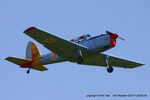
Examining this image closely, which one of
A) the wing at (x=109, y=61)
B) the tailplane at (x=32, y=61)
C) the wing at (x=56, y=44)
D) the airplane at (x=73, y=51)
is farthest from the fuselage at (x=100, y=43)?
the tailplane at (x=32, y=61)

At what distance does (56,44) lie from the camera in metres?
17.9

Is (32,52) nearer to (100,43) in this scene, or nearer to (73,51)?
(73,51)

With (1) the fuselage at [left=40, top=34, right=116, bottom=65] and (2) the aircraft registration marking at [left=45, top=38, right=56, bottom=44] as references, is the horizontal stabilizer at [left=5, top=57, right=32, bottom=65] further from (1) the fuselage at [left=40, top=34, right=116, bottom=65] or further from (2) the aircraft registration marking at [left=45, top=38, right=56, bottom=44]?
(1) the fuselage at [left=40, top=34, right=116, bottom=65]

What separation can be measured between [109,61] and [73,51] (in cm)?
396

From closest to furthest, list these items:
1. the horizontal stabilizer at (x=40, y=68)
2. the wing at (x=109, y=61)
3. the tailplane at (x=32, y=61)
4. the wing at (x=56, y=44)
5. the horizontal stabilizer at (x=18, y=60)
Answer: the wing at (x=56, y=44) < the wing at (x=109, y=61) < the horizontal stabilizer at (x=18, y=60) < the tailplane at (x=32, y=61) < the horizontal stabilizer at (x=40, y=68)

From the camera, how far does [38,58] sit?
69.5ft

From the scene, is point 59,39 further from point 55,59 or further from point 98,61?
point 98,61

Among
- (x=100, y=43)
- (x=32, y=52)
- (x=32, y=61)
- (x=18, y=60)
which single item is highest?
(x=100, y=43)

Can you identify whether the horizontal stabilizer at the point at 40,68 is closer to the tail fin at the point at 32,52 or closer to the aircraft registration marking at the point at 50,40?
the tail fin at the point at 32,52

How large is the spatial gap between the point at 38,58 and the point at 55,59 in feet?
5.95

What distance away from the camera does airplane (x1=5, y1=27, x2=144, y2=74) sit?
57.0 feet

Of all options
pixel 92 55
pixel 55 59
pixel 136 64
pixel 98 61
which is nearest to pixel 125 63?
pixel 136 64

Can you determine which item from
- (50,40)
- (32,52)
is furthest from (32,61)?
(50,40)

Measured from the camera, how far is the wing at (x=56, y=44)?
16.5m
